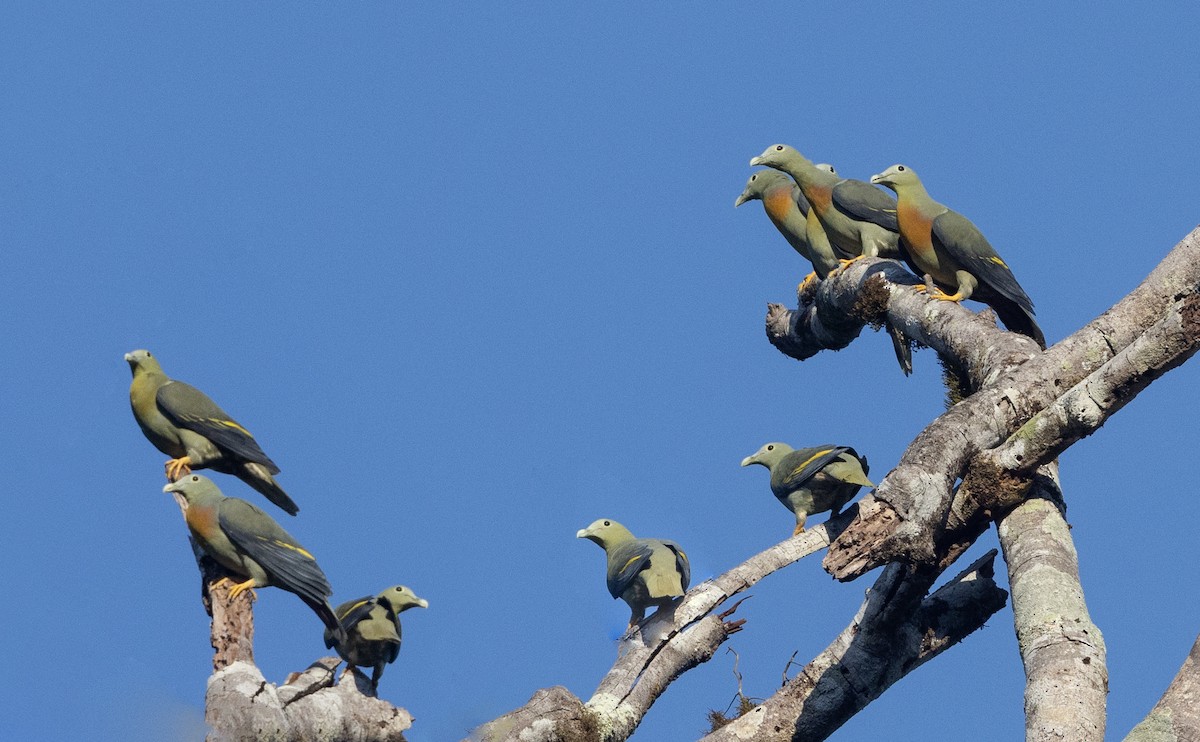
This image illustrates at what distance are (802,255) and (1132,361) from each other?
22.8 feet

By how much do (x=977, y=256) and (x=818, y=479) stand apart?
7.74 ft

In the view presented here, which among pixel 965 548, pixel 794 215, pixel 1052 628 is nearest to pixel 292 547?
pixel 965 548

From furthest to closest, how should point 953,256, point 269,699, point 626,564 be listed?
1. point 953,256
2. point 626,564
3. point 269,699

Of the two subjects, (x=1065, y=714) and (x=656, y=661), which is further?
(x=656, y=661)

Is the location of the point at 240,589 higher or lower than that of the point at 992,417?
higher

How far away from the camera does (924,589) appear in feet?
32.2

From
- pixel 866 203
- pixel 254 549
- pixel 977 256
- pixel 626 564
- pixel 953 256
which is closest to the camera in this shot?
pixel 254 549

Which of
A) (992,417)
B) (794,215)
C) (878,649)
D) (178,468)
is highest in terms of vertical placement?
(794,215)

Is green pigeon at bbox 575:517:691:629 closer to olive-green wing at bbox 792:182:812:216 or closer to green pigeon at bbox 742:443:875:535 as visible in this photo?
green pigeon at bbox 742:443:875:535

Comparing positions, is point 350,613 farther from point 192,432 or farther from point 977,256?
point 977,256

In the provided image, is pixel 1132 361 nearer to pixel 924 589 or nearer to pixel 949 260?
pixel 924 589

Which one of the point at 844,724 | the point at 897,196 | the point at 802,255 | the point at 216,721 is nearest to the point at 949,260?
the point at 897,196

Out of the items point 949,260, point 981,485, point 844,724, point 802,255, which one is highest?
point 802,255

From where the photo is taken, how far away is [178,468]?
446 inches
